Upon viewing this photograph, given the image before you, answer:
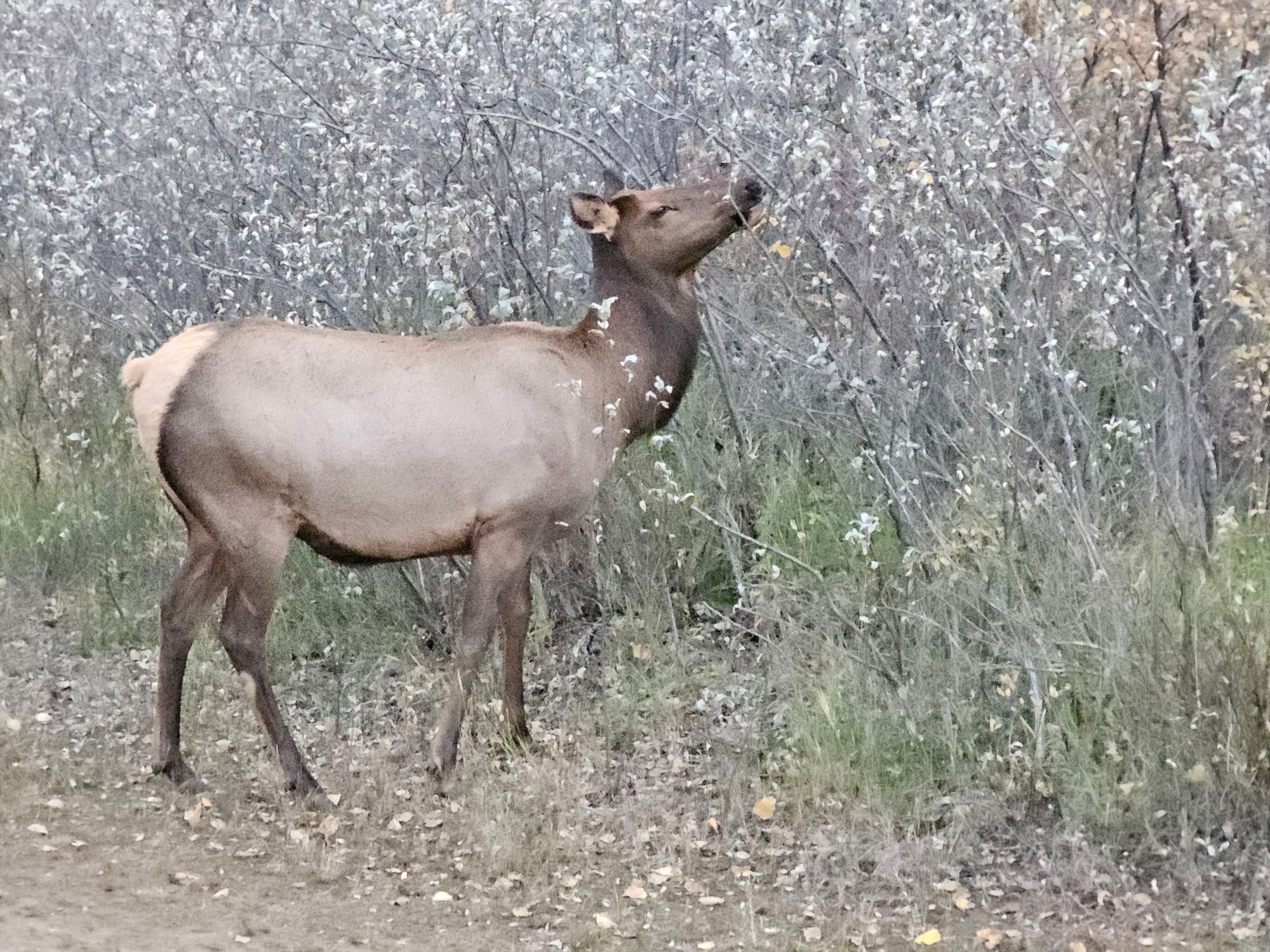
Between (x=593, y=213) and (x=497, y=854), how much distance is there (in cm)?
240

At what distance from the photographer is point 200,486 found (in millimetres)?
5863

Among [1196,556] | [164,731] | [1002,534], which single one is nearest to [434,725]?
[164,731]

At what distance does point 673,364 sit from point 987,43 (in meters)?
1.67

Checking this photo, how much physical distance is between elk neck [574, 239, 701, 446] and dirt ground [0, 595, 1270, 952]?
1134mm

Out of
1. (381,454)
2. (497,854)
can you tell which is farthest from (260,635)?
(497,854)

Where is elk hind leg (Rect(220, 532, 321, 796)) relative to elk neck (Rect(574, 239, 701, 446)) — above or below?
below

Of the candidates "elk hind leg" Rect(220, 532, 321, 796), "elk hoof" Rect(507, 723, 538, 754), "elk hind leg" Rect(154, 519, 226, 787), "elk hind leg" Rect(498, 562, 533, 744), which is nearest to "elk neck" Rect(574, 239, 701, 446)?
"elk hind leg" Rect(498, 562, 533, 744)

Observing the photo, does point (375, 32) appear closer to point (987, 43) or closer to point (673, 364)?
point (673, 364)

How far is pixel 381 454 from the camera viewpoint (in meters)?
6.00

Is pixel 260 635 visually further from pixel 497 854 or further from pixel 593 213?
pixel 593 213

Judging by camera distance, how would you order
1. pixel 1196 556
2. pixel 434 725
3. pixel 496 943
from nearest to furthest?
pixel 496 943 → pixel 1196 556 → pixel 434 725

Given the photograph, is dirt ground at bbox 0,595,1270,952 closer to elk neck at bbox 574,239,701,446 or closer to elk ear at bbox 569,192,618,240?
elk neck at bbox 574,239,701,446

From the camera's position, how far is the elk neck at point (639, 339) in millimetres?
6352

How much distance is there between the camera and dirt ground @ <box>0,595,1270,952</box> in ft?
15.7
